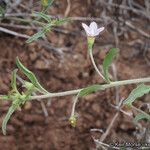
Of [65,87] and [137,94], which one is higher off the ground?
[137,94]

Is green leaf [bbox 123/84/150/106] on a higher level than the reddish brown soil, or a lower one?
higher

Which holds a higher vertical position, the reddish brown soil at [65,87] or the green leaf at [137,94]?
the green leaf at [137,94]

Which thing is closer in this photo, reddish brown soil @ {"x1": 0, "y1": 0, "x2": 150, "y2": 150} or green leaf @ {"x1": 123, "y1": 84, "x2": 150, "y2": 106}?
green leaf @ {"x1": 123, "y1": 84, "x2": 150, "y2": 106}

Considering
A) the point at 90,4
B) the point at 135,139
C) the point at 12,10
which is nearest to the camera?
the point at 135,139

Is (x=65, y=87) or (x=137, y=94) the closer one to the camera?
(x=137, y=94)

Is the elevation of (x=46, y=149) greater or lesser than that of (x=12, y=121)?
lesser

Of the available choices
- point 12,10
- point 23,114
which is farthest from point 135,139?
point 12,10

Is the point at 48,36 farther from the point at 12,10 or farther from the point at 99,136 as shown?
the point at 99,136

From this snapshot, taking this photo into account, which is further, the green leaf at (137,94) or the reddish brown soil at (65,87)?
the reddish brown soil at (65,87)
